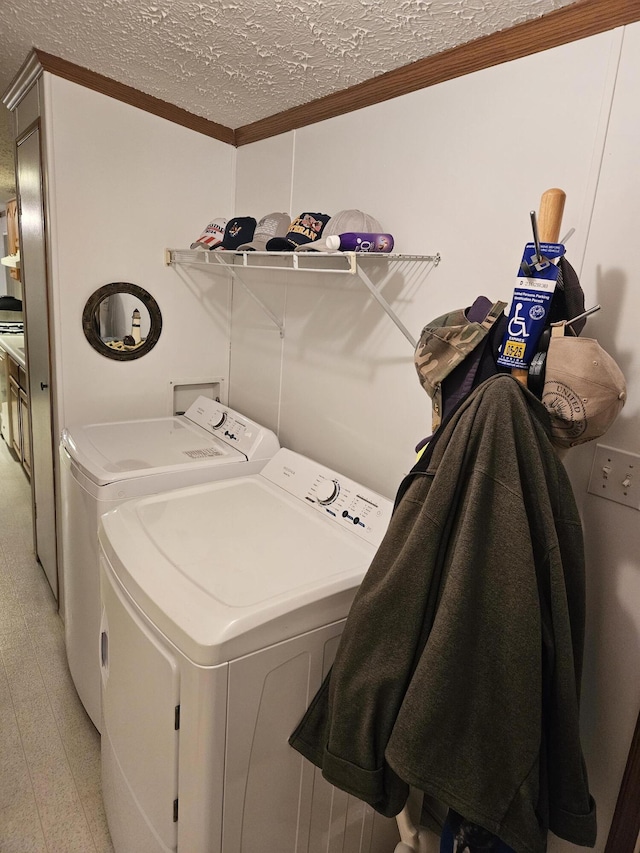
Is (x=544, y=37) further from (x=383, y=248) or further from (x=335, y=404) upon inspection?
(x=335, y=404)

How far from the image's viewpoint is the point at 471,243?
1.43m

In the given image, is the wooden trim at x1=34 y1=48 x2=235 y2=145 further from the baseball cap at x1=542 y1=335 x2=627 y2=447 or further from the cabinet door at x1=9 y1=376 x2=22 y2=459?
the cabinet door at x1=9 y1=376 x2=22 y2=459

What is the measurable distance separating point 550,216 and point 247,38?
3.42 feet

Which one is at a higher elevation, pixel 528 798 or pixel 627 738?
pixel 528 798

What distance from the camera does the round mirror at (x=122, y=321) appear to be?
83.4 inches

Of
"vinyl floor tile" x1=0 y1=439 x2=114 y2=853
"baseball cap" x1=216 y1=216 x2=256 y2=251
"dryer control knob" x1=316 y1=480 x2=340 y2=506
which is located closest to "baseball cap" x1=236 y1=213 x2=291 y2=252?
"baseball cap" x1=216 y1=216 x2=256 y2=251

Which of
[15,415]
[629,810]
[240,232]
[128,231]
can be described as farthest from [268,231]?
[15,415]

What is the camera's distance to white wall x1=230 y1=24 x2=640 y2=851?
1145 millimetres

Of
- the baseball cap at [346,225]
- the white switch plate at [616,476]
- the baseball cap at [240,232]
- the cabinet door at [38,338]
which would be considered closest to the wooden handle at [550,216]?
the white switch plate at [616,476]

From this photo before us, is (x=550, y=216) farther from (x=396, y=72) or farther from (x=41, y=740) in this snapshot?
(x=41, y=740)

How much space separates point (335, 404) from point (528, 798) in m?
1.30

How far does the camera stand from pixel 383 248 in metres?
1.52

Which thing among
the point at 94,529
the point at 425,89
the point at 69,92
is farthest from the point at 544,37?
the point at 94,529

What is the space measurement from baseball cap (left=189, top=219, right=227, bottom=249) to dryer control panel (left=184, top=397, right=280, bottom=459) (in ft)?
2.18
